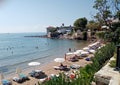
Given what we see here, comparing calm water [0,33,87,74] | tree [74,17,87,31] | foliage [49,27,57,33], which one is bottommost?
calm water [0,33,87,74]

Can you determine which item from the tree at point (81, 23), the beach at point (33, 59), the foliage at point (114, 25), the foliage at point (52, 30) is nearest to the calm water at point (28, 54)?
the beach at point (33, 59)

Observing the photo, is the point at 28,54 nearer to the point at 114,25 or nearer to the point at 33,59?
the point at 33,59

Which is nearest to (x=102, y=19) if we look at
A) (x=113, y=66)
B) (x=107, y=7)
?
(x=107, y=7)

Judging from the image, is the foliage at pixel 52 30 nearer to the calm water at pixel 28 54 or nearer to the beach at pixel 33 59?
the calm water at pixel 28 54

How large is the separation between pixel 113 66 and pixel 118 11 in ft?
81.3

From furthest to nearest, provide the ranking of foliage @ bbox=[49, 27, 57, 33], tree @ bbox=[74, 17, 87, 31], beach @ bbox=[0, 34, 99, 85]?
1. foliage @ bbox=[49, 27, 57, 33]
2. tree @ bbox=[74, 17, 87, 31]
3. beach @ bbox=[0, 34, 99, 85]

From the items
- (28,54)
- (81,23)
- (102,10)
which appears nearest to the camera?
(102,10)

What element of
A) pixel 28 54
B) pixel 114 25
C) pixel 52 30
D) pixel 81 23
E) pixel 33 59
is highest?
pixel 81 23

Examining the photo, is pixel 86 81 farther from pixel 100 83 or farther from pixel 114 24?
pixel 114 24

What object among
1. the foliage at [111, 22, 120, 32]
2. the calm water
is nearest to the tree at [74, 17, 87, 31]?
the calm water

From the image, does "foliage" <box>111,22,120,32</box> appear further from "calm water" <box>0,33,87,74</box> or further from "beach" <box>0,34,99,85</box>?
"calm water" <box>0,33,87,74</box>

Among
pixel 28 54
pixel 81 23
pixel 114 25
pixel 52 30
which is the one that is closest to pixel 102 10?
pixel 114 25

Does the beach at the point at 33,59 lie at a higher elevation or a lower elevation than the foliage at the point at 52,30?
lower

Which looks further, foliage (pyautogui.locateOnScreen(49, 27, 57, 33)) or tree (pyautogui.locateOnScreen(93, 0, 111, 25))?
foliage (pyautogui.locateOnScreen(49, 27, 57, 33))
